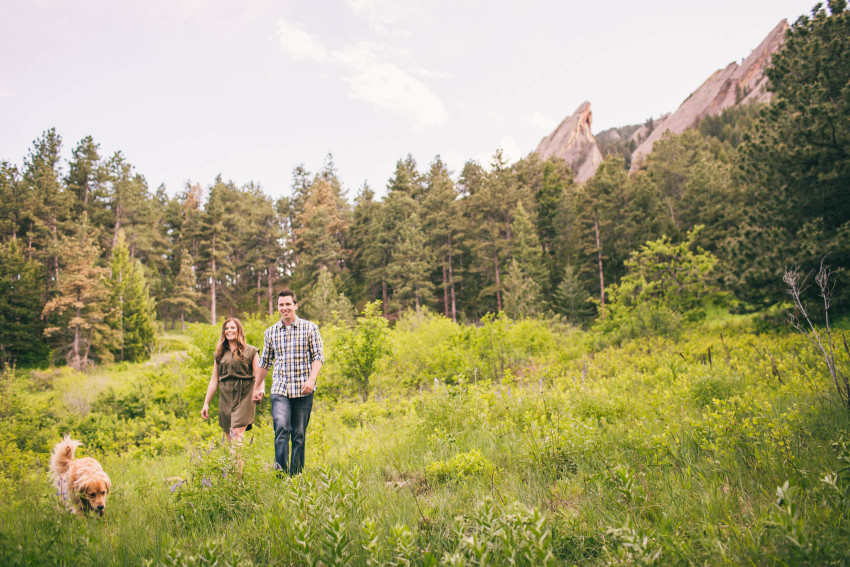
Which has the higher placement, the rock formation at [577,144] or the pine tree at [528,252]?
the rock formation at [577,144]

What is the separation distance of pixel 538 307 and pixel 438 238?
15361 millimetres

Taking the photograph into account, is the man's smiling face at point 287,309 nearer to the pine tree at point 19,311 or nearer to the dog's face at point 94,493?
the dog's face at point 94,493

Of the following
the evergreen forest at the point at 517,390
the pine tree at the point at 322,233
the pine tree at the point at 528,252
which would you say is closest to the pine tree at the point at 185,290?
the evergreen forest at the point at 517,390

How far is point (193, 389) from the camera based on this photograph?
37.3 feet

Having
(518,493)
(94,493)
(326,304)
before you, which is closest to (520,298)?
(326,304)

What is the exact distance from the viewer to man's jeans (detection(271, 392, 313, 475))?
4.34m

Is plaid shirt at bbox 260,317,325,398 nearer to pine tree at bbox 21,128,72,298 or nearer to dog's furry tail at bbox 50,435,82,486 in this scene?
dog's furry tail at bbox 50,435,82,486

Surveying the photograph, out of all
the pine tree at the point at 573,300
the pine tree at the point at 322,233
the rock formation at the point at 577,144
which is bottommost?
the pine tree at the point at 573,300

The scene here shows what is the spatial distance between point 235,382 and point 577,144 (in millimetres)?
91534

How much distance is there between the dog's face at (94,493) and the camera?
365cm

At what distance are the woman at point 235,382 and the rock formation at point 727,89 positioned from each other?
76406 mm

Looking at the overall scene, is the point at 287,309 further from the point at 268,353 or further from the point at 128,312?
the point at 128,312

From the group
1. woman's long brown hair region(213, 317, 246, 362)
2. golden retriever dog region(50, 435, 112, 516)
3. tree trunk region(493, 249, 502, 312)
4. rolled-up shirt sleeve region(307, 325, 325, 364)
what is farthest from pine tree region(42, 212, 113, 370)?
rolled-up shirt sleeve region(307, 325, 325, 364)

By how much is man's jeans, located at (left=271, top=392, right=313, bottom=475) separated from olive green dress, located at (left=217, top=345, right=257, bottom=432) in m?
0.76
